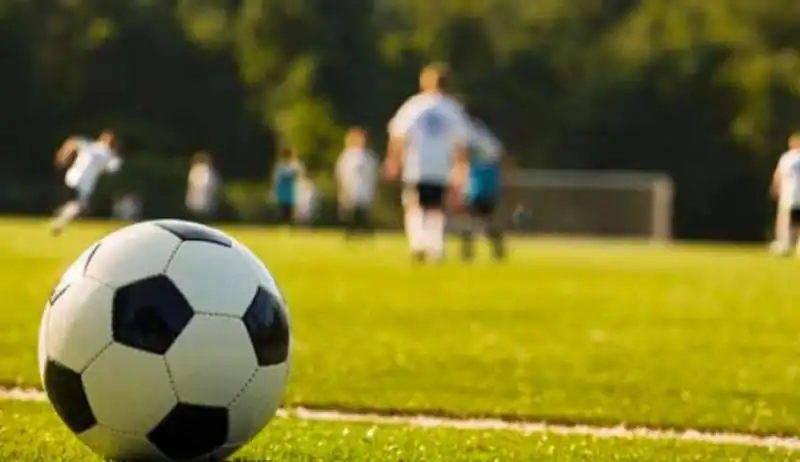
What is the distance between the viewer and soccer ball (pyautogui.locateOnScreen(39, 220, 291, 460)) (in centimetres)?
457

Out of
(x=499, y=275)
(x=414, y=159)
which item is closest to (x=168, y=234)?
(x=499, y=275)

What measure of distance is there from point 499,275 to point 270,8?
59.9 m

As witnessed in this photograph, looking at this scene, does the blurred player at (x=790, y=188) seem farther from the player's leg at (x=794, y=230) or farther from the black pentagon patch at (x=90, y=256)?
the black pentagon patch at (x=90, y=256)

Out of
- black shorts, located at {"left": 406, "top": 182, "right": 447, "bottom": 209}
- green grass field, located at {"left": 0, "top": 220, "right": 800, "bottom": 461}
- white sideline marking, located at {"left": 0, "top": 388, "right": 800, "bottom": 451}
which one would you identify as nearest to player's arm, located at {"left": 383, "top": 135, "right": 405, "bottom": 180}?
black shorts, located at {"left": 406, "top": 182, "right": 447, "bottom": 209}

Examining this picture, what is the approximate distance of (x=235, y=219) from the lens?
55406mm

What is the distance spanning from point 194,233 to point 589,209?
129ft

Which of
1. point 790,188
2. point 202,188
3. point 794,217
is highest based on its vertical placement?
point 790,188

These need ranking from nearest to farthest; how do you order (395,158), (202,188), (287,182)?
(395,158), (287,182), (202,188)

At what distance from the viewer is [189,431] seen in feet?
15.1

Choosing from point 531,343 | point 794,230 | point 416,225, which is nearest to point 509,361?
point 531,343

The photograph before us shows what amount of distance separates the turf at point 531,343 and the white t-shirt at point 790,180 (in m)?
9.99

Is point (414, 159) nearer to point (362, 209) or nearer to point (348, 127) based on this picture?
point (362, 209)

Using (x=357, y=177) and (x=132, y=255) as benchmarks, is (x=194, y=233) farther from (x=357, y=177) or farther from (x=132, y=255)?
(x=357, y=177)

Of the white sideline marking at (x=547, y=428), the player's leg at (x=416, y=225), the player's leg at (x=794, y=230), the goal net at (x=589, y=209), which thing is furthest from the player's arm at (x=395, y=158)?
the goal net at (x=589, y=209)
